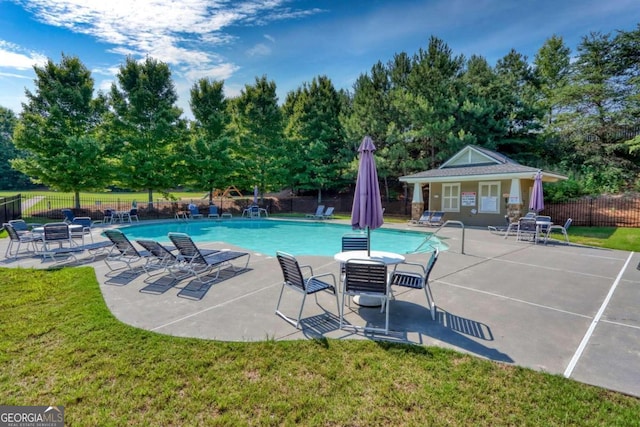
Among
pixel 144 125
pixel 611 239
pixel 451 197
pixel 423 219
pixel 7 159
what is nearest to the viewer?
pixel 611 239

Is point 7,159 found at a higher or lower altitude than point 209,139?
higher

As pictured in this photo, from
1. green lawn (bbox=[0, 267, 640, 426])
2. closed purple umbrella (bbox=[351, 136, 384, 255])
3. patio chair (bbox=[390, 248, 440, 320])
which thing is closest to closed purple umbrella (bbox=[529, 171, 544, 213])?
patio chair (bbox=[390, 248, 440, 320])

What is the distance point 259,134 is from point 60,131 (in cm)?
1187

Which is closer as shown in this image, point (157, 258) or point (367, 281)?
point (367, 281)

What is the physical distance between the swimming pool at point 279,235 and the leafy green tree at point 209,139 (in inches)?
151

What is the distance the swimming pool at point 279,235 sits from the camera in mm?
12000

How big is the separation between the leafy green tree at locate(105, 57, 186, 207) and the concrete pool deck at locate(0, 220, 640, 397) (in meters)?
12.8

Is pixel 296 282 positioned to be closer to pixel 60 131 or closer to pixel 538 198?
pixel 538 198

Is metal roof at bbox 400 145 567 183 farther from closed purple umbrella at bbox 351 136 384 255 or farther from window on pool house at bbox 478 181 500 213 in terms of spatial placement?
closed purple umbrella at bbox 351 136 384 255

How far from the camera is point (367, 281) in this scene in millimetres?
3928

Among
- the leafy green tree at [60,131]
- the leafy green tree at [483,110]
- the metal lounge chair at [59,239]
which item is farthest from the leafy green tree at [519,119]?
the leafy green tree at [60,131]

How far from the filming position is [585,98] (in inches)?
896

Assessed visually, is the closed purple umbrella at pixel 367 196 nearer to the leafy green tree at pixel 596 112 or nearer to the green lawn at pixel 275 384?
the green lawn at pixel 275 384

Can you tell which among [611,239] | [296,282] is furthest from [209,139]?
[611,239]
